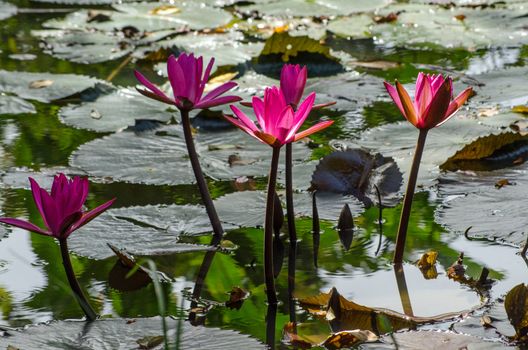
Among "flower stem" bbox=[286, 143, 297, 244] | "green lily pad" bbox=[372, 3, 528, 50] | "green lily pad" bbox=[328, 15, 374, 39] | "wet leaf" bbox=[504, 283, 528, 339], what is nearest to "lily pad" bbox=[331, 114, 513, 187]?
"flower stem" bbox=[286, 143, 297, 244]

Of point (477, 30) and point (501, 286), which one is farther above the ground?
point (477, 30)

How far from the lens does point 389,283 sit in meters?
1.76

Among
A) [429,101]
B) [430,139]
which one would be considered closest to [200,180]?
[429,101]

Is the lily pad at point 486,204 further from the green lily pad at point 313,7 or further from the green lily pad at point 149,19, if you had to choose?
the green lily pad at point 313,7

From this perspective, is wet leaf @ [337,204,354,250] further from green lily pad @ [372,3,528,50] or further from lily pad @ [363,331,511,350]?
green lily pad @ [372,3,528,50]

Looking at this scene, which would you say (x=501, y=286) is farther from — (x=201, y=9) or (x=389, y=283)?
(x=201, y=9)

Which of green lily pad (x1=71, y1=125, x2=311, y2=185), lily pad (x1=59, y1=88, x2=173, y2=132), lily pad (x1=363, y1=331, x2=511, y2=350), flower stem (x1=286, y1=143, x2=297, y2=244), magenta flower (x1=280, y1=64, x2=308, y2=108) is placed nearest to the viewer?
lily pad (x1=363, y1=331, x2=511, y2=350)

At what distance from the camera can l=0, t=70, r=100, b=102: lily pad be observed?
3314 millimetres

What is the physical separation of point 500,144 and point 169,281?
113cm

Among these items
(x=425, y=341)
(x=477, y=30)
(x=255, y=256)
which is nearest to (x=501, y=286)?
(x=425, y=341)

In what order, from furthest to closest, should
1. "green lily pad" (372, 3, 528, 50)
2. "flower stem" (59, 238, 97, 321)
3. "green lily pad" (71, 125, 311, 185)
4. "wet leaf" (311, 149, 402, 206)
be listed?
"green lily pad" (372, 3, 528, 50)
"green lily pad" (71, 125, 311, 185)
"wet leaf" (311, 149, 402, 206)
"flower stem" (59, 238, 97, 321)

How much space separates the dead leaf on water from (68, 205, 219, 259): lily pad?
140 cm

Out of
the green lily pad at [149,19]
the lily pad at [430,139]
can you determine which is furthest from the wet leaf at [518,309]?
the green lily pad at [149,19]

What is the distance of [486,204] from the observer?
2129 millimetres
